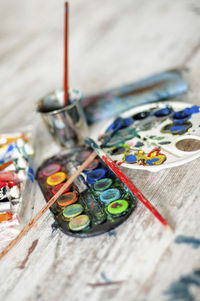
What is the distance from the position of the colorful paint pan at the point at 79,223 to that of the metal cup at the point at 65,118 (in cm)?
31

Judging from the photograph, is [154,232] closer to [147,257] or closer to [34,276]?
[147,257]

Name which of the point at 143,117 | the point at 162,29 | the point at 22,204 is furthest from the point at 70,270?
the point at 162,29

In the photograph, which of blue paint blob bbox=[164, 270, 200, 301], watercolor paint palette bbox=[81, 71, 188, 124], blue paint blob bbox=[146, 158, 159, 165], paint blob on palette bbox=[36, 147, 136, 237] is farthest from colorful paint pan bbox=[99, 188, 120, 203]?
watercolor paint palette bbox=[81, 71, 188, 124]

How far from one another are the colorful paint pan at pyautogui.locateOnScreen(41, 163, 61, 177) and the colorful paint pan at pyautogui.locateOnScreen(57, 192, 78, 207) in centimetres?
11

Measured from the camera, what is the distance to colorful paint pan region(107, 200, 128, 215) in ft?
1.95

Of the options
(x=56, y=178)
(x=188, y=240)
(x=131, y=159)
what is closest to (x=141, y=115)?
(x=131, y=159)

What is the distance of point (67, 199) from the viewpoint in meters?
0.66

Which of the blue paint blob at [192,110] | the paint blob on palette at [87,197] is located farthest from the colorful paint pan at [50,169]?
the blue paint blob at [192,110]

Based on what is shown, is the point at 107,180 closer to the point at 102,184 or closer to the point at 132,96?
the point at 102,184

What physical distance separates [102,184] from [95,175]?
0.14ft

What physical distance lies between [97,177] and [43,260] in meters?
0.21

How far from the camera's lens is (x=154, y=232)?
55 centimetres

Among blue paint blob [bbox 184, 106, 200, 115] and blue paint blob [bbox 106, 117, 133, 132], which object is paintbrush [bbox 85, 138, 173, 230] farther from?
blue paint blob [bbox 184, 106, 200, 115]

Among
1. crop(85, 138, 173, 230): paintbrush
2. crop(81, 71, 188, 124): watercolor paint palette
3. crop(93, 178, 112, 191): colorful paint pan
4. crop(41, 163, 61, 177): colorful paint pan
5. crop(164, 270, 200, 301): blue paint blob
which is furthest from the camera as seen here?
crop(81, 71, 188, 124): watercolor paint palette
